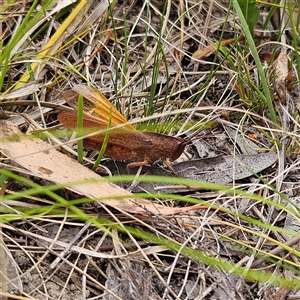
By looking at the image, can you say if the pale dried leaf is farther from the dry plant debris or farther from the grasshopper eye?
the grasshopper eye

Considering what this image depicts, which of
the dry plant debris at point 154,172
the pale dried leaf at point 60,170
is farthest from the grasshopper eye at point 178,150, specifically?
the pale dried leaf at point 60,170

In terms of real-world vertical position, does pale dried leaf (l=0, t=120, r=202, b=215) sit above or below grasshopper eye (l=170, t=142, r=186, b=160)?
above

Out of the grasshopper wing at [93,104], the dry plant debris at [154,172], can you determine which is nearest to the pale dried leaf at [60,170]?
the dry plant debris at [154,172]

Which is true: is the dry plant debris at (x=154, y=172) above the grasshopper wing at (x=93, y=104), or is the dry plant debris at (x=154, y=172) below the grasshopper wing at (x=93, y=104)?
below

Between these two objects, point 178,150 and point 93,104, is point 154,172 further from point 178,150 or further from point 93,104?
point 93,104

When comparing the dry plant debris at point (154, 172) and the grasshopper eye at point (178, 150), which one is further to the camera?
the grasshopper eye at point (178, 150)

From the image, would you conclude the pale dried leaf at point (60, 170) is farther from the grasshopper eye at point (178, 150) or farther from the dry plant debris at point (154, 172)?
the grasshopper eye at point (178, 150)

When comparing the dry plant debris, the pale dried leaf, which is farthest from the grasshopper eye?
the pale dried leaf

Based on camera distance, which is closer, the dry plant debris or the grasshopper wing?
the dry plant debris

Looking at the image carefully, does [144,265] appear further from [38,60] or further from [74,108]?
[38,60]
